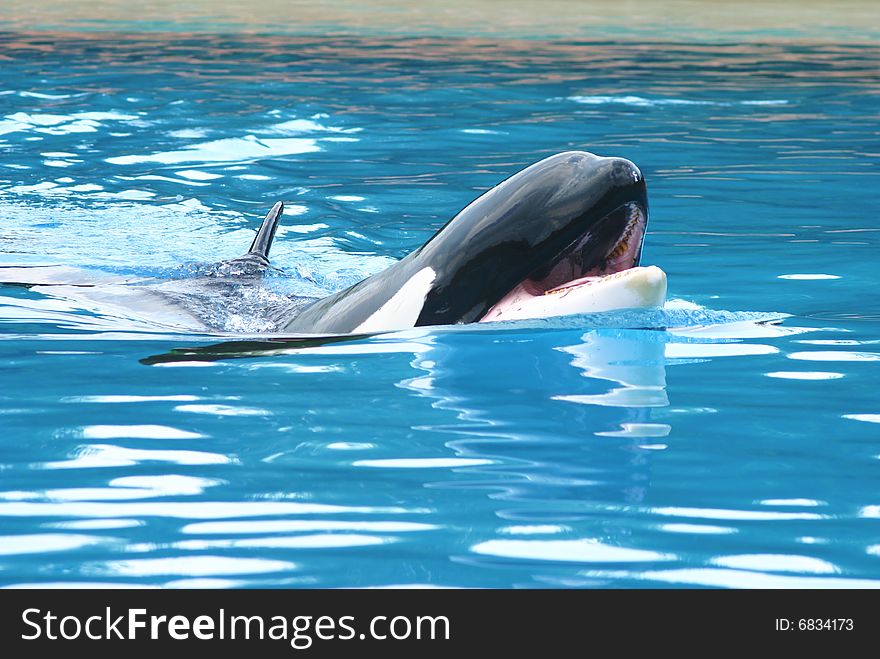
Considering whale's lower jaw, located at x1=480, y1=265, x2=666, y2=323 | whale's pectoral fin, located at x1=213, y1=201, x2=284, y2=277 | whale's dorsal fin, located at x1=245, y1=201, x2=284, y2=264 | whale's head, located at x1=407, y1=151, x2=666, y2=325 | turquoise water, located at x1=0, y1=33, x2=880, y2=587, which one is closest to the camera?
turquoise water, located at x1=0, y1=33, x2=880, y2=587

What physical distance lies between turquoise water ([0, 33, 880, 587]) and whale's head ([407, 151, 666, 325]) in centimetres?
12

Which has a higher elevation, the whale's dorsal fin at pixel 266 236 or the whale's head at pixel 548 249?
the whale's head at pixel 548 249

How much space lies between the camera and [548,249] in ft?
15.5

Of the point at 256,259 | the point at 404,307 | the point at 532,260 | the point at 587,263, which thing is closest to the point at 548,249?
the point at 532,260

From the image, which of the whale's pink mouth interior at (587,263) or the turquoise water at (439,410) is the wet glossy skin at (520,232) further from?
the turquoise water at (439,410)

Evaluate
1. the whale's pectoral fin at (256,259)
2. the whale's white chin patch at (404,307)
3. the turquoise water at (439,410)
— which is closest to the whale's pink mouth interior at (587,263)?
the turquoise water at (439,410)

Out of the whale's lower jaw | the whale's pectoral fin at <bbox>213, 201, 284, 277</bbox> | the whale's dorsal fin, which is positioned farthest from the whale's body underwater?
the whale's dorsal fin

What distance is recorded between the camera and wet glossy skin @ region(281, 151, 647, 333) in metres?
4.66

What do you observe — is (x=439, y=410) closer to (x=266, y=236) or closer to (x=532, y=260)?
(x=532, y=260)

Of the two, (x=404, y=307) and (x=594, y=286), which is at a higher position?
(x=594, y=286)

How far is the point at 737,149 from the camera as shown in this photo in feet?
35.3

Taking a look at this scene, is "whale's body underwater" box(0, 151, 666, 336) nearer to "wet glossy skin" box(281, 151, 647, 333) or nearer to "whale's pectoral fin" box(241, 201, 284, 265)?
"wet glossy skin" box(281, 151, 647, 333)

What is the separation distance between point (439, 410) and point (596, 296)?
2.45 feet

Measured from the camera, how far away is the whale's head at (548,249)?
4645mm
